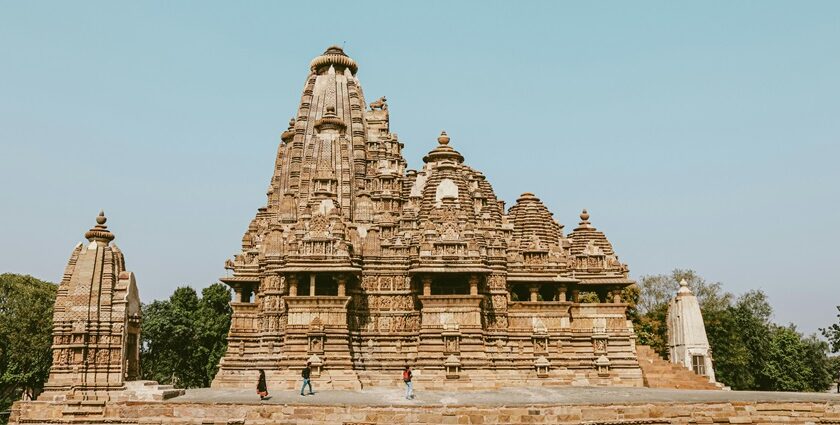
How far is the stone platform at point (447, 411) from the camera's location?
1814cm

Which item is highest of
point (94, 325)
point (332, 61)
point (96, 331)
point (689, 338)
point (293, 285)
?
point (332, 61)

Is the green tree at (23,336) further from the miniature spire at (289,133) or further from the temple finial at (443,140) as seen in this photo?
the temple finial at (443,140)

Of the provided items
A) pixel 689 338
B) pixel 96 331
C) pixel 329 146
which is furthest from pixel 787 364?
pixel 96 331

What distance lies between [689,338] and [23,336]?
1346 inches

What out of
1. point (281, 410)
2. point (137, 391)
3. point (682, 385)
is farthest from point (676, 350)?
point (137, 391)

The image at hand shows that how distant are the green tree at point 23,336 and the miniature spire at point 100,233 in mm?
21356

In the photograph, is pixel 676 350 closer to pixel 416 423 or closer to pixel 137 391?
pixel 416 423

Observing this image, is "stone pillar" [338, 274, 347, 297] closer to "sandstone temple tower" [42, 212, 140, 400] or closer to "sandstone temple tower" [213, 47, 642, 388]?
"sandstone temple tower" [213, 47, 642, 388]

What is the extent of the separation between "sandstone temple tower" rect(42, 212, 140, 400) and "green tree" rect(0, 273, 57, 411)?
2130 centimetres

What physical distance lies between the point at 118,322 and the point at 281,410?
5755mm

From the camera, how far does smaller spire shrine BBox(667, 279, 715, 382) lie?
109 ft

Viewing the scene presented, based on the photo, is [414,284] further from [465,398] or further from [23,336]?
[23,336]

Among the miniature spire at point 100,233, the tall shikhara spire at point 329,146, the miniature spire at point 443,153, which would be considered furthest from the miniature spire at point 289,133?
the miniature spire at point 100,233

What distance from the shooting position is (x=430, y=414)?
18.0m
